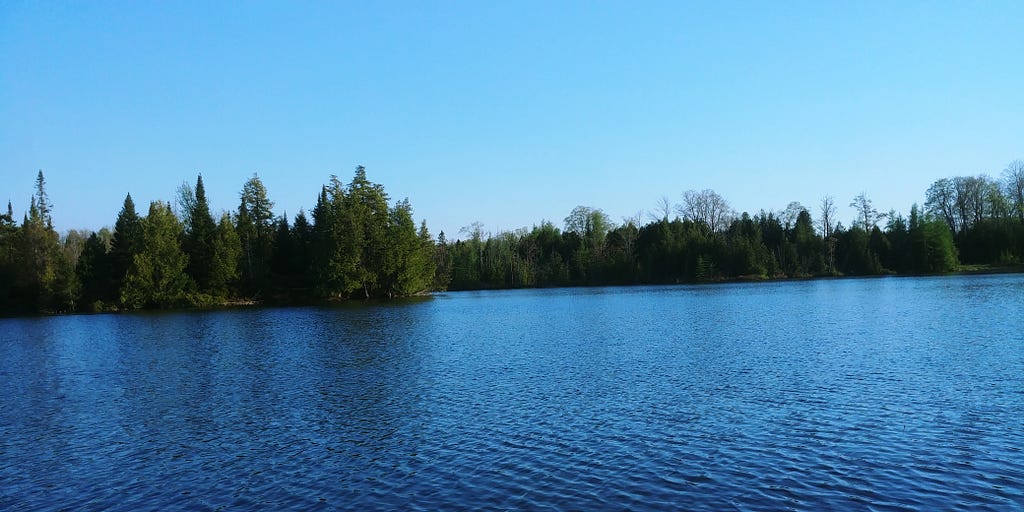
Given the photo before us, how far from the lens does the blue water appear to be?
13547 millimetres

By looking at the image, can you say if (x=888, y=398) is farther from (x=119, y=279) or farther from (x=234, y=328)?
(x=119, y=279)

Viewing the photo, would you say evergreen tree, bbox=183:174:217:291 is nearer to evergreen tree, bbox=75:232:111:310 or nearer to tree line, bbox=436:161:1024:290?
evergreen tree, bbox=75:232:111:310

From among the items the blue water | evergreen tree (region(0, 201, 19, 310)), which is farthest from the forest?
the blue water

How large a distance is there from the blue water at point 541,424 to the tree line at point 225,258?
59.1m

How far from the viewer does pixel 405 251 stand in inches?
4094

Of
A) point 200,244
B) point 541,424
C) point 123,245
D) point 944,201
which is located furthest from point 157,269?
point 944,201

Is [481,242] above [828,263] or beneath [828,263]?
above

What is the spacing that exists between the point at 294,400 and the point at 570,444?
12.6 meters

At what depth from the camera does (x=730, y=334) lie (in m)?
39.7

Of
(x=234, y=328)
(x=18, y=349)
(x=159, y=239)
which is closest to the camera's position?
(x=18, y=349)

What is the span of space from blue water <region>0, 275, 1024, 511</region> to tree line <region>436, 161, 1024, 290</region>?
329ft

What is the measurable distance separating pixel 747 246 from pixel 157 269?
375ft

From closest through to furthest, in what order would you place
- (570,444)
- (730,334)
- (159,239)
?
1. (570,444)
2. (730,334)
3. (159,239)

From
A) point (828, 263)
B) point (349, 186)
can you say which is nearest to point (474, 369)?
point (349, 186)
